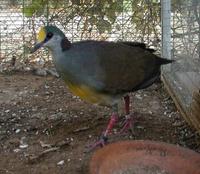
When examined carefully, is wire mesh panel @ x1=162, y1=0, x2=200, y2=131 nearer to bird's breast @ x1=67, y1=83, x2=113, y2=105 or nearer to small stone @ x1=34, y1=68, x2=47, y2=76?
bird's breast @ x1=67, y1=83, x2=113, y2=105

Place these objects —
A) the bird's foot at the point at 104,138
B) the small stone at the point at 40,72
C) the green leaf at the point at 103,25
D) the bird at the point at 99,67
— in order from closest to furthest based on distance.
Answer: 1. the bird at the point at 99,67
2. the bird's foot at the point at 104,138
3. the small stone at the point at 40,72
4. the green leaf at the point at 103,25

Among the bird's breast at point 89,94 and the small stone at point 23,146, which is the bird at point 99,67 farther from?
the small stone at point 23,146

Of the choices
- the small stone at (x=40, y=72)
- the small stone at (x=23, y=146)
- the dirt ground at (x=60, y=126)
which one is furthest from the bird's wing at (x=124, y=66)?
the small stone at (x=40, y=72)

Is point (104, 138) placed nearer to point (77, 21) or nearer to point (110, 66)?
point (110, 66)

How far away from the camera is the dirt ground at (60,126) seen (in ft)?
13.3

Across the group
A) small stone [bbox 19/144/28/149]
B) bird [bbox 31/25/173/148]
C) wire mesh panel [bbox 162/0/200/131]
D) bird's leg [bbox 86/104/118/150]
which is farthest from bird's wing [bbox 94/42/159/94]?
small stone [bbox 19/144/28/149]

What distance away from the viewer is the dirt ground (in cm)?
405

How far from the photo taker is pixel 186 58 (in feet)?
15.8

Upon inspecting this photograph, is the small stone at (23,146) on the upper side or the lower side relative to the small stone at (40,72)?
lower

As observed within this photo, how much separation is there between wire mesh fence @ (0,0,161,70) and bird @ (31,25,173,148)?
6.39 feet

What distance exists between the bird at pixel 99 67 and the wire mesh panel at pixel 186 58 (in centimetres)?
34

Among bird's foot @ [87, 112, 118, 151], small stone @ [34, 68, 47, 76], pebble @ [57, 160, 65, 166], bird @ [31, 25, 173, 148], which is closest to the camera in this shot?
pebble @ [57, 160, 65, 166]

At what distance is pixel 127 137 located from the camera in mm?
4449

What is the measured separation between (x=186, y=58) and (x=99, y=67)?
3.14 feet
